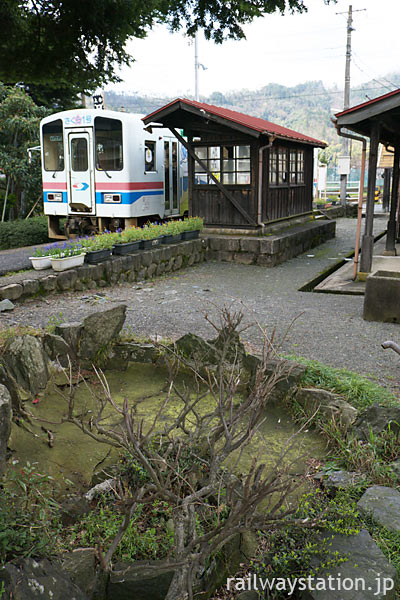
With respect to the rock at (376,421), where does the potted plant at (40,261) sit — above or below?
above

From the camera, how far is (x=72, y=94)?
61.8 ft

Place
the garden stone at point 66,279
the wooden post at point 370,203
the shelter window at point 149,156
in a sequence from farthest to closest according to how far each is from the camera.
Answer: the shelter window at point 149,156 → the wooden post at point 370,203 → the garden stone at point 66,279

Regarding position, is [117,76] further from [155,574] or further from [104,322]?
[155,574]

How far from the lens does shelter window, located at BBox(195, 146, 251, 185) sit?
41.8ft

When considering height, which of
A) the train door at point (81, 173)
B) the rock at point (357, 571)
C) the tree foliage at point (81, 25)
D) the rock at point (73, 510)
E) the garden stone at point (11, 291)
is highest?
the tree foliage at point (81, 25)

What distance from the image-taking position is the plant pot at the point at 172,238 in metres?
11.2

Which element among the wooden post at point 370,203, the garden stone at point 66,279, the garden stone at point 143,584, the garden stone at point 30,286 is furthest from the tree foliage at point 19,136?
the garden stone at point 143,584

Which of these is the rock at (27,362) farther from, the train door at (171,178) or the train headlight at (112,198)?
the train door at (171,178)

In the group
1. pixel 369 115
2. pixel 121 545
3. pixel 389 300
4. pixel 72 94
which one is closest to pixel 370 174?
pixel 369 115

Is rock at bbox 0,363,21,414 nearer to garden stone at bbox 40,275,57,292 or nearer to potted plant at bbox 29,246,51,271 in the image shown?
garden stone at bbox 40,275,57,292

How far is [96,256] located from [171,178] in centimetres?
631

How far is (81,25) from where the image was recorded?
231 inches

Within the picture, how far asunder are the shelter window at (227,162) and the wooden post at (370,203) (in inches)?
164

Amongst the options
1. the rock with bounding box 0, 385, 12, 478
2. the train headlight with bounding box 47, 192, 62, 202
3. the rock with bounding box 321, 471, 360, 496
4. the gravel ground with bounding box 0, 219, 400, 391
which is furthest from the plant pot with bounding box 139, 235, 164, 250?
the rock with bounding box 321, 471, 360, 496
